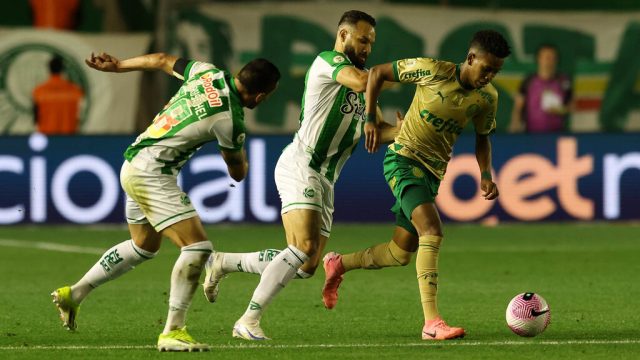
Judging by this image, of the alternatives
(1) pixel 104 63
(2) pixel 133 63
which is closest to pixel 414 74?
(2) pixel 133 63

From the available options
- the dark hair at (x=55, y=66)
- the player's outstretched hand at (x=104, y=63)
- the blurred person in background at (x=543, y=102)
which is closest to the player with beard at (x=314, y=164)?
the player's outstretched hand at (x=104, y=63)

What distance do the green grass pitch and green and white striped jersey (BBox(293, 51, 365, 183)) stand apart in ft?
3.66

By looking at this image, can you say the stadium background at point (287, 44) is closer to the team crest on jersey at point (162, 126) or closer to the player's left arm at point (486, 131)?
the player's left arm at point (486, 131)

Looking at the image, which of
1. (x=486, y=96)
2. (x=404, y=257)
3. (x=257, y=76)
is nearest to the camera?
(x=257, y=76)

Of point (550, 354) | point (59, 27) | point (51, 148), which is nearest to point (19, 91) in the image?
point (59, 27)

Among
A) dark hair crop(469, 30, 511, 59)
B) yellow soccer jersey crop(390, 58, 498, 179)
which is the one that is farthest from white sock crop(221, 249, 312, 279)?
dark hair crop(469, 30, 511, 59)

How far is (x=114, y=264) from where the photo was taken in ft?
32.1

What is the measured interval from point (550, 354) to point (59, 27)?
547 inches

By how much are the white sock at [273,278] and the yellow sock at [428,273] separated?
2.41ft

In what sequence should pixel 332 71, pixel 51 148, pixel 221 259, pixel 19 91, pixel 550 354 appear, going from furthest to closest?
1. pixel 19 91
2. pixel 51 148
3. pixel 221 259
4. pixel 332 71
5. pixel 550 354

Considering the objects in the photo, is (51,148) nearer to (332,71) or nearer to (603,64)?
(603,64)

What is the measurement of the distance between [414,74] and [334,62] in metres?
0.51

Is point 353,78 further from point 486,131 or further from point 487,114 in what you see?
point 486,131

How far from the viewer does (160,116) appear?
30.6ft
